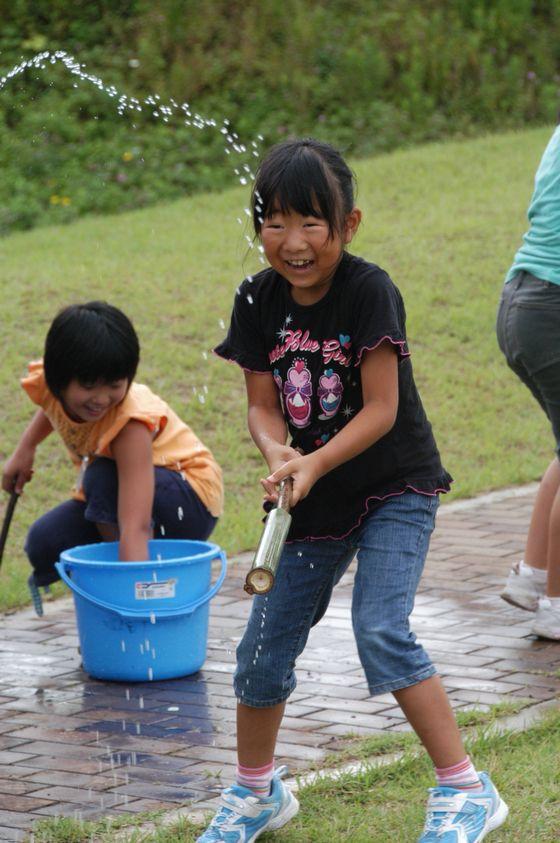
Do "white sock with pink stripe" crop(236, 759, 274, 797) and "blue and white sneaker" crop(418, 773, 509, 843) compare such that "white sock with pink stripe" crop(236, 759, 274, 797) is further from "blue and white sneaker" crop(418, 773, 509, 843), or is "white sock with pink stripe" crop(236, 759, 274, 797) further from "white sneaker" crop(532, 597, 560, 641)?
"white sneaker" crop(532, 597, 560, 641)

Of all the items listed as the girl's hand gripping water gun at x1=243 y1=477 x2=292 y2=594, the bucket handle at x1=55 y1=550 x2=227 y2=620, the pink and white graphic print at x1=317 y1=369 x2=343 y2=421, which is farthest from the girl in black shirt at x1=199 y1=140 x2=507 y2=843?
the bucket handle at x1=55 y1=550 x2=227 y2=620

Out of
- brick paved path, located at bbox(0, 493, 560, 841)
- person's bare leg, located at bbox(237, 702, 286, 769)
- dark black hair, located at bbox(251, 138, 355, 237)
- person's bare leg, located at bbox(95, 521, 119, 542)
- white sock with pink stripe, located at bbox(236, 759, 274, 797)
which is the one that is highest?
dark black hair, located at bbox(251, 138, 355, 237)

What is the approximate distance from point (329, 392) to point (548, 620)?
6.10 ft

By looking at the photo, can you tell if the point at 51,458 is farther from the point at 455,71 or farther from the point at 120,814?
the point at 455,71

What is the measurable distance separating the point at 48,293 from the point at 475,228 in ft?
11.8

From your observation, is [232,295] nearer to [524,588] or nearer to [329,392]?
[524,588]

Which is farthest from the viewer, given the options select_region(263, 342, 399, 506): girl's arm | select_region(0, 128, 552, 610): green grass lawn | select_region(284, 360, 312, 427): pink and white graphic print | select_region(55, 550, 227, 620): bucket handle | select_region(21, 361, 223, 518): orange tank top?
select_region(0, 128, 552, 610): green grass lawn

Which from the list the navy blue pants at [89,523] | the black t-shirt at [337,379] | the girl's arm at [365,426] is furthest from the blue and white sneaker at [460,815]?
the navy blue pants at [89,523]

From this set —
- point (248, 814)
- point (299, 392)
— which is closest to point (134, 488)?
point (299, 392)

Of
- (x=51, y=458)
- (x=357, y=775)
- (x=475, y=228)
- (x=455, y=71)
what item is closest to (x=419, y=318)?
Answer: (x=475, y=228)

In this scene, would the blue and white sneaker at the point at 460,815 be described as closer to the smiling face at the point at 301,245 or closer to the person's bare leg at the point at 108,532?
the smiling face at the point at 301,245

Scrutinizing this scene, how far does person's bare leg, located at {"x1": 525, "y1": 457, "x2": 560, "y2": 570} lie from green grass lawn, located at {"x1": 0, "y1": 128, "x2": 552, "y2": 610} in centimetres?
160

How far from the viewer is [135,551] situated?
444 cm

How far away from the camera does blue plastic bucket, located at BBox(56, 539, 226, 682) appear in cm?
430
